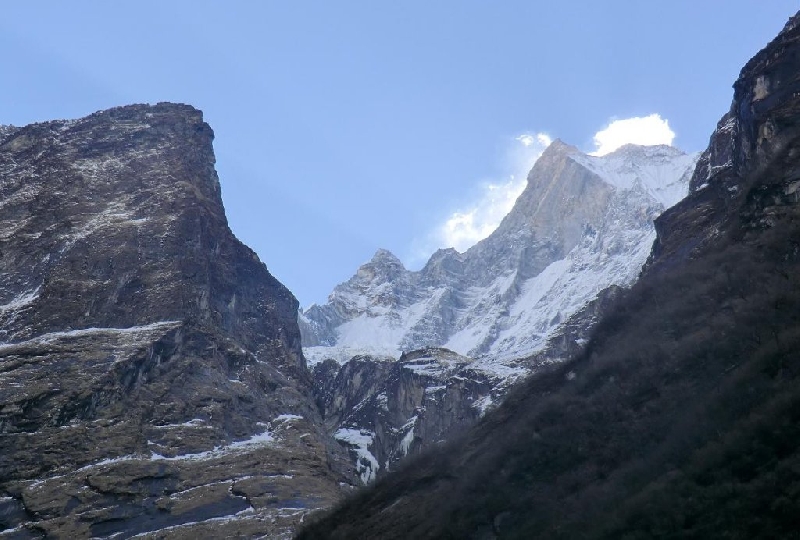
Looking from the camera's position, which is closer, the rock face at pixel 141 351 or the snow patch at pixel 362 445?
the rock face at pixel 141 351

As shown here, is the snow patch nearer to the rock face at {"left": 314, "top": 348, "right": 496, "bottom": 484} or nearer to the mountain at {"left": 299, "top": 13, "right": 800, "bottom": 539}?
the rock face at {"left": 314, "top": 348, "right": 496, "bottom": 484}

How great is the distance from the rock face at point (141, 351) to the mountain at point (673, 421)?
67.5ft

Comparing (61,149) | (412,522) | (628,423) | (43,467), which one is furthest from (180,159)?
(628,423)

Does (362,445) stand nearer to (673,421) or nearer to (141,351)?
(141,351)

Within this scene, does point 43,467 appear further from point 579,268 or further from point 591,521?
point 579,268

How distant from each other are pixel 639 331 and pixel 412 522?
11605 mm

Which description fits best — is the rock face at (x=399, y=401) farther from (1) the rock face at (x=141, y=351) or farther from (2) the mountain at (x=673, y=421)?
(2) the mountain at (x=673, y=421)

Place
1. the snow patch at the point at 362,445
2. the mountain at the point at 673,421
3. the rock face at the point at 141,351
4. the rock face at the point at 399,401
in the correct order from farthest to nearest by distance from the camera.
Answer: the rock face at the point at 399,401 → the snow patch at the point at 362,445 → the rock face at the point at 141,351 → the mountain at the point at 673,421

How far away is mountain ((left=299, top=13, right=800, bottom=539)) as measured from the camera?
15.5 meters

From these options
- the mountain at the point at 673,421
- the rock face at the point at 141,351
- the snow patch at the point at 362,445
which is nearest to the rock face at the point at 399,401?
the snow patch at the point at 362,445

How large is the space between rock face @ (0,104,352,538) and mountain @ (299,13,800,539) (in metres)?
20.6

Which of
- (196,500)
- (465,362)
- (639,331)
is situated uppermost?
(465,362)

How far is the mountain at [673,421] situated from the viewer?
50.8 ft

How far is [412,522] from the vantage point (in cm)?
2952
